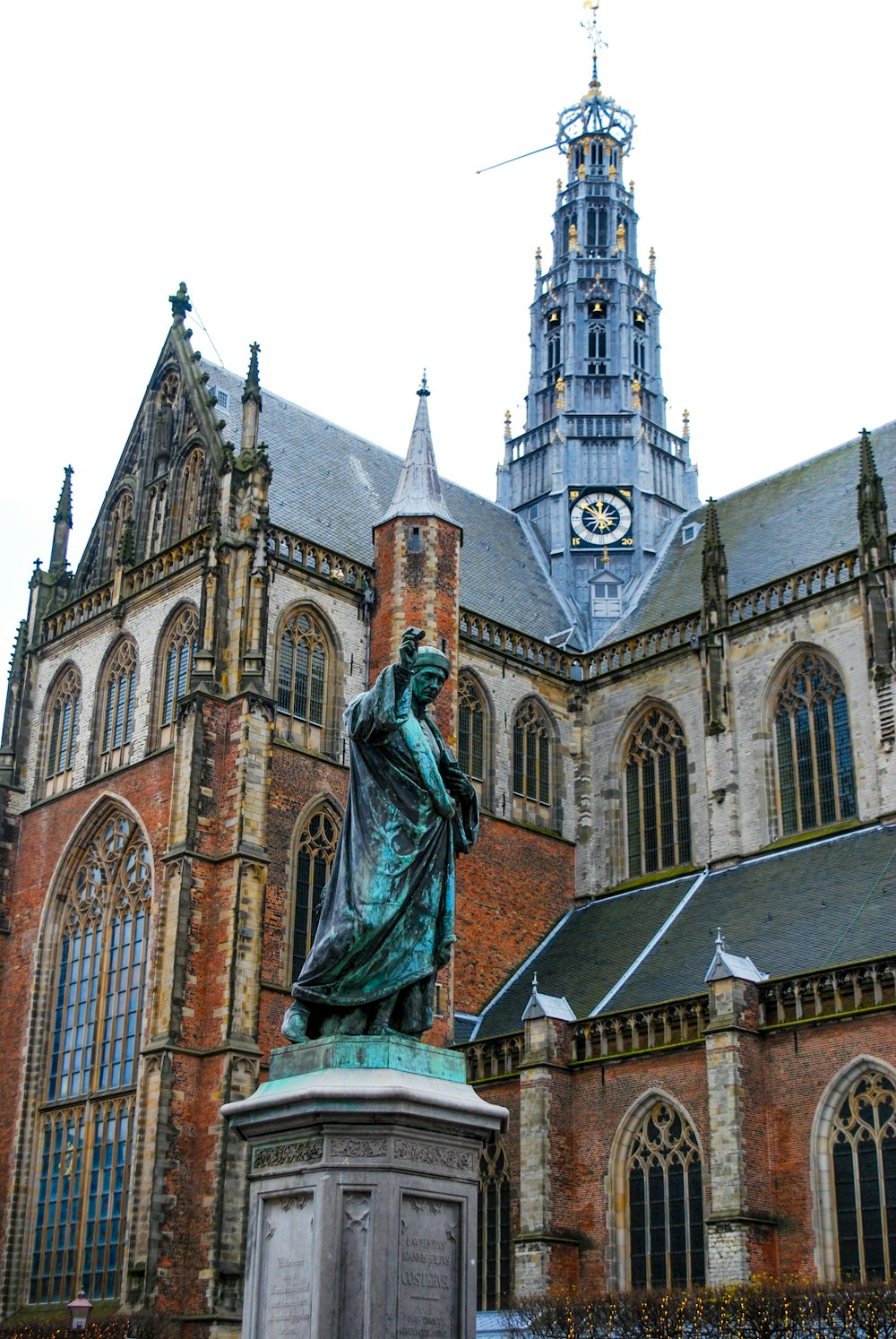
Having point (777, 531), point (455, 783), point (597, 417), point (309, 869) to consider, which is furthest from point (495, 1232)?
point (597, 417)

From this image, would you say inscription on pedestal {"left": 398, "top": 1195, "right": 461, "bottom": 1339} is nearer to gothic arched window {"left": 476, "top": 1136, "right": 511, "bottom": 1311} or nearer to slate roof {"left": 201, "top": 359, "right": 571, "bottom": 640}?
gothic arched window {"left": 476, "top": 1136, "right": 511, "bottom": 1311}

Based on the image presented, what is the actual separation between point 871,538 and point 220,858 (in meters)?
14.5

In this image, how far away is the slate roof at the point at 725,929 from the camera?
2762 cm

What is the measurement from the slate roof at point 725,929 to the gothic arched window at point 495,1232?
2.51m

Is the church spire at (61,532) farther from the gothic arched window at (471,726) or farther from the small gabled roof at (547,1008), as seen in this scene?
the small gabled roof at (547,1008)

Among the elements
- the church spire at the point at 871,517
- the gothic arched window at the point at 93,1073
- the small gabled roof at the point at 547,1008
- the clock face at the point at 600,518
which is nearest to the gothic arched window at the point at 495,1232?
the small gabled roof at the point at 547,1008

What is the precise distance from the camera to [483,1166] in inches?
1161

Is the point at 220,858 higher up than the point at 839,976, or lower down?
higher up

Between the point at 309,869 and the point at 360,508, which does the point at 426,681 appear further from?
the point at 360,508

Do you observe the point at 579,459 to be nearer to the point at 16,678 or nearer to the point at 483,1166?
the point at 16,678

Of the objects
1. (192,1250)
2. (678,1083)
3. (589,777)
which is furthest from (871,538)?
(192,1250)

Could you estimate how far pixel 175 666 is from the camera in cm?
3331

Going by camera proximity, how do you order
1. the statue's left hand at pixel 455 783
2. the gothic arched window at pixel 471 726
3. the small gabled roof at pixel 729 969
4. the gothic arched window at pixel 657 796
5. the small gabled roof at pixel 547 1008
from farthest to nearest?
1. the gothic arched window at pixel 471 726
2. the gothic arched window at pixel 657 796
3. the small gabled roof at pixel 547 1008
4. the small gabled roof at pixel 729 969
5. the statue's left hand at pixel 455 783

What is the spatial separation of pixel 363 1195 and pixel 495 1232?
70.1ft
